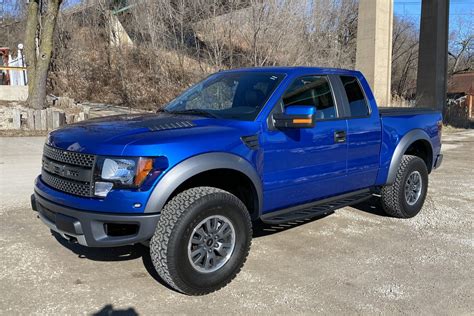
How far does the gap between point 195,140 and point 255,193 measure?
2.74 feet

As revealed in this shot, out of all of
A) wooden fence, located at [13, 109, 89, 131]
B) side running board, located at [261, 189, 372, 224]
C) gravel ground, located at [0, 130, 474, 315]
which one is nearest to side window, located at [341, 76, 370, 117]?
side running board, located at [261, 189, 372, 224]

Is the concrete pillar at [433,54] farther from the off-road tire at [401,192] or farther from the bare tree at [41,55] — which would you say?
the off-road tire at [401,192]

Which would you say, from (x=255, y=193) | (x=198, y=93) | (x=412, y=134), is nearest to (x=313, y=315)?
(x=255, y=193)

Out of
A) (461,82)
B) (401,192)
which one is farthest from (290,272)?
(461,82)

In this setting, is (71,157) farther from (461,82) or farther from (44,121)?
(461,82)

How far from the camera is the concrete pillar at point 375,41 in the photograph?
19.9 metres

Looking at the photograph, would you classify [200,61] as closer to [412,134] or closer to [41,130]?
[41,130]

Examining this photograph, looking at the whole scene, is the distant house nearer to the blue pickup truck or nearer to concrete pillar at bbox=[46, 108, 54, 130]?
concrete pillar at bbox=[46, 108, 54, 130]

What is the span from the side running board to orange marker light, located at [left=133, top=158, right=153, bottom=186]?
1330 millimetres

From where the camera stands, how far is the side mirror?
14.0 ft

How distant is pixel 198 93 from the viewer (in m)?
5.30

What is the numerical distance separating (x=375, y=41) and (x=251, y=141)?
57.1 feet

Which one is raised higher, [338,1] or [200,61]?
[338,1]

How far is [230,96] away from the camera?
488 centimetres
